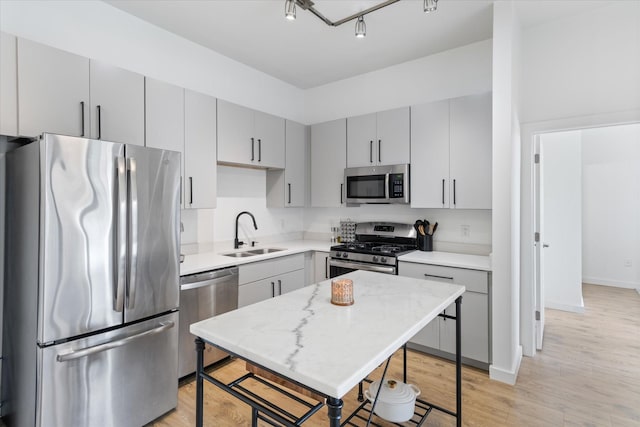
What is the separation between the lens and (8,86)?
1.86 metres

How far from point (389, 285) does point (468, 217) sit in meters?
1.75

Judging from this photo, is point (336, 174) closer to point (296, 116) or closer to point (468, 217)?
point (296, 116)

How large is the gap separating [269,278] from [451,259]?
165 cm

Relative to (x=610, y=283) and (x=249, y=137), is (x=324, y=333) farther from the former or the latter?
(x=610, y=283)

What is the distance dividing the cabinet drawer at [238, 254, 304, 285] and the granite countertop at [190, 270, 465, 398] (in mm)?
1216

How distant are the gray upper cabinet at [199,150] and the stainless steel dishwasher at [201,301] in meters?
0.64

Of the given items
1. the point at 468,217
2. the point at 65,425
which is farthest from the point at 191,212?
the point at 468,217

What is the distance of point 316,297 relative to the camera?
1.72 metres

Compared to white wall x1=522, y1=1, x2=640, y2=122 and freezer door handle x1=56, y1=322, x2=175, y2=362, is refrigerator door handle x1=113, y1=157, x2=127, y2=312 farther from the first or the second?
white wall x1=522, y1=1, x2=640, y2=122

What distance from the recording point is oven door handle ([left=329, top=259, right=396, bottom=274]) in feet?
10.1

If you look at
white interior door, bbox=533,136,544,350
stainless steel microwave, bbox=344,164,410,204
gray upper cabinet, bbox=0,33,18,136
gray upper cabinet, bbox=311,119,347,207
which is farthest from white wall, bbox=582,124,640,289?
gray upper cabinet, bbox=0,33,18,136

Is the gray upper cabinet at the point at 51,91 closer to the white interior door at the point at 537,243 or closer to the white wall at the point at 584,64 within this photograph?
the white wall at the point at 584,64

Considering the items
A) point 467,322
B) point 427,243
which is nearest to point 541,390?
point 467,322

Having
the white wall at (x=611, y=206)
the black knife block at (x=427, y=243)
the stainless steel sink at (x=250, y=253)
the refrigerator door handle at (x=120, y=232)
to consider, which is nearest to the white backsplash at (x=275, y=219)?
the black knife block at (x=427, y=243)
